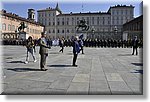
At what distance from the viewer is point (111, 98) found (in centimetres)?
526

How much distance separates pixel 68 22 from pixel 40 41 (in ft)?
296

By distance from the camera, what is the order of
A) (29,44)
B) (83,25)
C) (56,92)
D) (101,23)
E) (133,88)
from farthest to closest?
(101,23) → (83,25) → (29,44) → (133,88) → (56,92)

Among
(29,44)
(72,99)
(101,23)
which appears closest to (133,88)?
(72,99)

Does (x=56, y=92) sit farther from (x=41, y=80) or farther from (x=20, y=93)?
(x=41, y=80)

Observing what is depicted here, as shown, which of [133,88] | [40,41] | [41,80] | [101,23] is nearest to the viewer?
[133,88]

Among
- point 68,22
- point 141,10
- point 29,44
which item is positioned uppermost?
point 68,22

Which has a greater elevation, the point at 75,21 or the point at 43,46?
the point at 75,21

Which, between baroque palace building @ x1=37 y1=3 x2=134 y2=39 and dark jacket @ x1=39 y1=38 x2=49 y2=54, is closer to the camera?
dark jacket @ x1=39 y1=38 x2=49 y2=54

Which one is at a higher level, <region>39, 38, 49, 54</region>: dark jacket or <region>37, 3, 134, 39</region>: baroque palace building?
<region>37, 3, 134, 39</region>: baroque palace building

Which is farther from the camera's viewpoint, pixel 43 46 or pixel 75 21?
pixel 75 21

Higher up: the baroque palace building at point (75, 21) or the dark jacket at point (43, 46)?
the baroque palace building at point (75, 21)

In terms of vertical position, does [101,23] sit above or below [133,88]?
above

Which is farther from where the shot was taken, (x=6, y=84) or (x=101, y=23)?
(x=101, y=23)

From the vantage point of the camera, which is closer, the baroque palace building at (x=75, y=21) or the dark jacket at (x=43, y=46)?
the dark jacket at (x=43, y=46)
